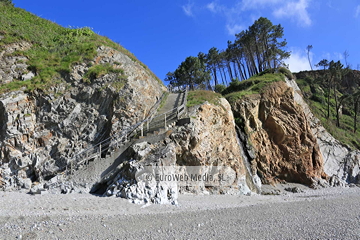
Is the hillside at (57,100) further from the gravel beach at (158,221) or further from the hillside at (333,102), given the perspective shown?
the hillside at (333,102)

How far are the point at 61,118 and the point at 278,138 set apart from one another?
810 inches

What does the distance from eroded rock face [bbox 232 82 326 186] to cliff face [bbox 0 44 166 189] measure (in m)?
10.9

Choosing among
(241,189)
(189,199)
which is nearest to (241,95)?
(241,189)

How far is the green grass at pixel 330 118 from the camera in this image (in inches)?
1177

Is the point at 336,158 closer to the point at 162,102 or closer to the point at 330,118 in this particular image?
the point at 330,118

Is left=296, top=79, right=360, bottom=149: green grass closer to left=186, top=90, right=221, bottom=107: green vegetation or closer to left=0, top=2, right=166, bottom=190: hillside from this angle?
left=186, top=90, right=221, bottom=107: green vegetation

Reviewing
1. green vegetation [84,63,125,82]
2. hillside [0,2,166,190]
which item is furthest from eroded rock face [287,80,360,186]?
green vegetation [84,63,125,82]

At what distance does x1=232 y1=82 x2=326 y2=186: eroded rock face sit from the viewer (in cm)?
2292

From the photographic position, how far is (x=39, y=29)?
937 inches

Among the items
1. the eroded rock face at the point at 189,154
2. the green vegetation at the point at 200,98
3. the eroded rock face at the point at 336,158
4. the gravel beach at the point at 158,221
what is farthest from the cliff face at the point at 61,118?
the eroded rock face at the point at 336,158

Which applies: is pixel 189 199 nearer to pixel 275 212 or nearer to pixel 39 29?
pixel 275 212

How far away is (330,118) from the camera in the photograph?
37219mm

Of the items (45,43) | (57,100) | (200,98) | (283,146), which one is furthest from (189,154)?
(45,43)

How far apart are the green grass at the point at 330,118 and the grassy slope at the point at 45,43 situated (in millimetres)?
26776
